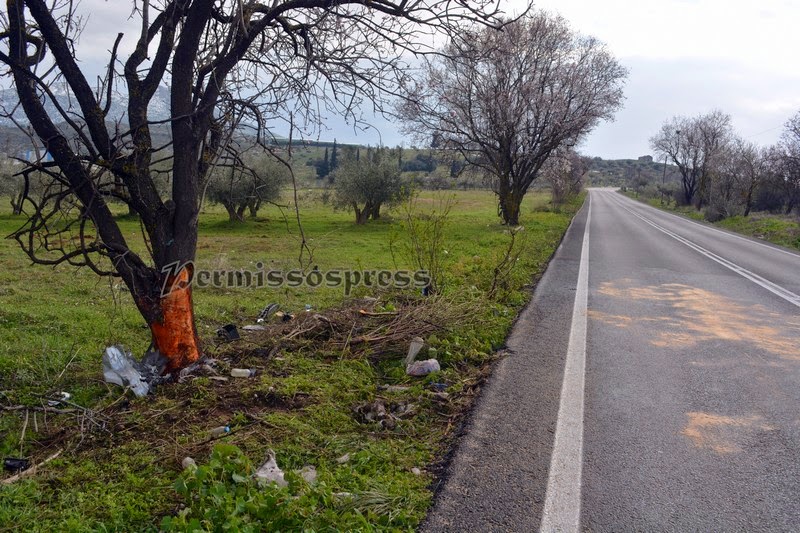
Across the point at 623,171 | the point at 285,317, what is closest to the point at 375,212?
the point at 285,317

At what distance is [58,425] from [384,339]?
296cm

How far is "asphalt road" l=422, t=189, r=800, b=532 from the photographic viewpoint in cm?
304

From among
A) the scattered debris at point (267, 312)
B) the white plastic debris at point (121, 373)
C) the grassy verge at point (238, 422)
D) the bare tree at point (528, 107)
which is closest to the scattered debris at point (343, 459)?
the grassy verge at point (238, 422)

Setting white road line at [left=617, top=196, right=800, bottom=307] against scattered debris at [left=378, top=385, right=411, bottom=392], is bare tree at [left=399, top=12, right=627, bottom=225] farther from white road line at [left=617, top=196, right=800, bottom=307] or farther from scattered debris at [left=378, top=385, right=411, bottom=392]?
scattered debris at [left=378, top=385, right=411, bottom=392]

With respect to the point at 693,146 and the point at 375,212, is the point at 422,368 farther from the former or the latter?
the point at 693,146

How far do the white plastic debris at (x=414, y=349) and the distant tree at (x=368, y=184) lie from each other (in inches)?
913

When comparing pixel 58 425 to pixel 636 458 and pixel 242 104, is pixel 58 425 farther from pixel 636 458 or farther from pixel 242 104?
pixel 636 458

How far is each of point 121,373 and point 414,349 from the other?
2583 millimetres

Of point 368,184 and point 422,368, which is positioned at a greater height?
point 368,184

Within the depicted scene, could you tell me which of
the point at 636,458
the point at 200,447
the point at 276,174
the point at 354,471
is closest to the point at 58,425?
the point at 200,447

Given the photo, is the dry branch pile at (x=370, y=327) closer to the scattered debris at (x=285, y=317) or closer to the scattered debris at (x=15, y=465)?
the scattered debris at (x=285, y=317)

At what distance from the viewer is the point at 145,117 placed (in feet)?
16.2

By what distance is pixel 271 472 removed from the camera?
3.29 metres

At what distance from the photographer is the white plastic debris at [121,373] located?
15.0ft
